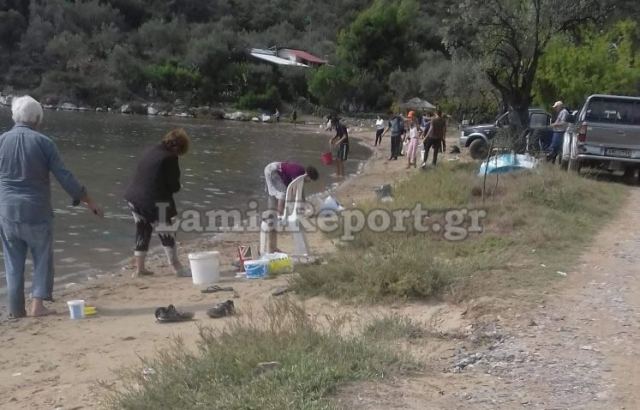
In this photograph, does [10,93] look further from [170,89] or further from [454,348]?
[454,348]

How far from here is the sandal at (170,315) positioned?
23.6 ft

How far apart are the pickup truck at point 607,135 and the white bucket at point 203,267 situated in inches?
410

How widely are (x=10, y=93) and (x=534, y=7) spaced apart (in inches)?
2562

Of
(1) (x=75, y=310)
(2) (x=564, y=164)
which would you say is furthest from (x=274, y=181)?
(2) (x=564, y=164)

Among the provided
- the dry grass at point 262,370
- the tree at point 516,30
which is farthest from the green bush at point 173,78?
the dry grass at point 262,370

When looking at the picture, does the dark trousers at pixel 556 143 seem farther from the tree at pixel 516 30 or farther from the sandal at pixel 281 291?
the sandal at pixel 281 291

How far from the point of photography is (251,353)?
4.73 meters

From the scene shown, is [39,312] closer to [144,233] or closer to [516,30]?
[144,233]

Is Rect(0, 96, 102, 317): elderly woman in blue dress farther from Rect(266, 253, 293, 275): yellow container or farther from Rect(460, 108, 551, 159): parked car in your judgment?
Rect(460, 108, 551, 159): parked car

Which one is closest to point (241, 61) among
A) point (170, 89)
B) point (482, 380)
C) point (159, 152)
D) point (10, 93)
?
point (170, 89)

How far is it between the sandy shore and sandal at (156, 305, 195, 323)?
0.28 ft

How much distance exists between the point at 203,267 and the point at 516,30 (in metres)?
12.7

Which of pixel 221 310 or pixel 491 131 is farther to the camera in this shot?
pixel 491 131

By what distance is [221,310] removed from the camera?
726 centimetres
